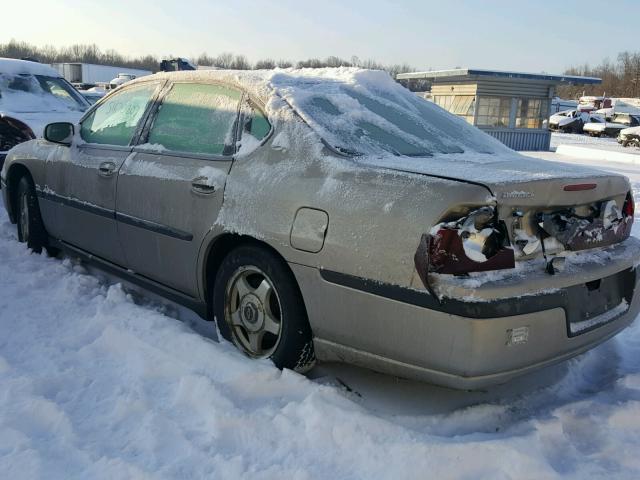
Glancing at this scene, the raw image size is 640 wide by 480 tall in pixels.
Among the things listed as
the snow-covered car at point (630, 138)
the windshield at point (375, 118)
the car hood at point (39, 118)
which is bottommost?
the snow-covered car at point (630, 138)

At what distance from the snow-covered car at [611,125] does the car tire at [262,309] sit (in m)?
36.1

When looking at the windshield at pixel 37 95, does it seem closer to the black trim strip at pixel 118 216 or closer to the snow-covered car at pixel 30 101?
A: the snow-covered car at pixel 30 101

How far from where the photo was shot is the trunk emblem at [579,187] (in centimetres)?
252

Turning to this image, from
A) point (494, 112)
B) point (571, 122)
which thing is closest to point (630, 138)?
point (494, 112)

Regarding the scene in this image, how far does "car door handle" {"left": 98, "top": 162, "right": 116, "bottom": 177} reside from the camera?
3.86 meters

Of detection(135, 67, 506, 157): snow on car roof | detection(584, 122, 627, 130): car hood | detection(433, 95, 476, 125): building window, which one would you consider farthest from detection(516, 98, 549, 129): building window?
detection(135, 67, 506, 157): snow on car roof

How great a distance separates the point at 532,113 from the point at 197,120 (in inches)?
841

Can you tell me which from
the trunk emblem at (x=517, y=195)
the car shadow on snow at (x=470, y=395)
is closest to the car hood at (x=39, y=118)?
the car shadow on snow at (x=470, y=395)

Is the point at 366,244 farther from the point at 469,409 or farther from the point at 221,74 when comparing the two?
the point at 221,74

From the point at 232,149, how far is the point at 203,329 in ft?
3.71

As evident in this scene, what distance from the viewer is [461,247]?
2.28m

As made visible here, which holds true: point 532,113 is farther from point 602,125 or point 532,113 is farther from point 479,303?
point 479,303

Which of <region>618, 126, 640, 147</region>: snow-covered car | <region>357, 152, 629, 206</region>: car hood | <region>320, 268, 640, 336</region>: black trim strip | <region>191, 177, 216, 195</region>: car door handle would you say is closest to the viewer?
<region>320, 268, 640, 336</region>: black trim strip

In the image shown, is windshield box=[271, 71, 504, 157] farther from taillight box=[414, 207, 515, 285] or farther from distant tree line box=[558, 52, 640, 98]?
distant tree line box=[558, 52, 640, 98]
